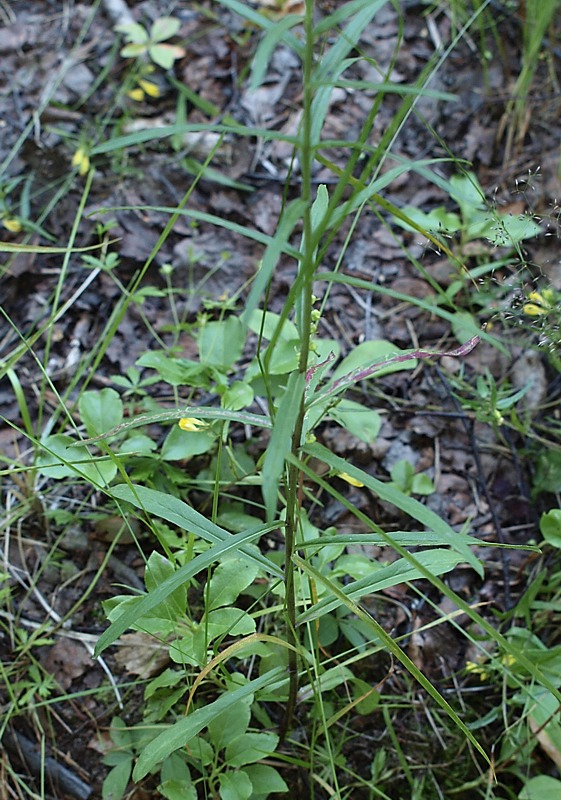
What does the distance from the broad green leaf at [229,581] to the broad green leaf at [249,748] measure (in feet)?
0.83

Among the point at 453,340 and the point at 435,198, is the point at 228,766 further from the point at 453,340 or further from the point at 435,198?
the point at 435,198

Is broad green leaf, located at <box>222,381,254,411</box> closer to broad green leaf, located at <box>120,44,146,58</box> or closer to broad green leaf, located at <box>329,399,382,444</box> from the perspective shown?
broad green leaf, located at <box>329,399,382,444</box>

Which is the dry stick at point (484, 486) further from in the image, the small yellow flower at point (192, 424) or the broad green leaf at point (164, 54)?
the broad green leaf at point (164, 54)

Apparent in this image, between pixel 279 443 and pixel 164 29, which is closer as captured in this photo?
pixel 279 443

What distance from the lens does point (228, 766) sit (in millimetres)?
1251

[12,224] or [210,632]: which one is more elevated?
[12,224]

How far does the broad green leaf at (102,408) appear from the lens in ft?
5.08

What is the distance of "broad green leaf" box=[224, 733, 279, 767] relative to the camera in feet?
3.97

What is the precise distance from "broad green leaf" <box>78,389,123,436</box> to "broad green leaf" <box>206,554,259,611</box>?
48 centimetres

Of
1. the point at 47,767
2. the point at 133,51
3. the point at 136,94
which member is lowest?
the point at 47,767

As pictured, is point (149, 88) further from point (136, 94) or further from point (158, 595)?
point (158, 595)

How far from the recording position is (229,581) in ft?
4.11

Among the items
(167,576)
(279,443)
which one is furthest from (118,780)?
(279,443)

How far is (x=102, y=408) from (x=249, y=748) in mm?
813
